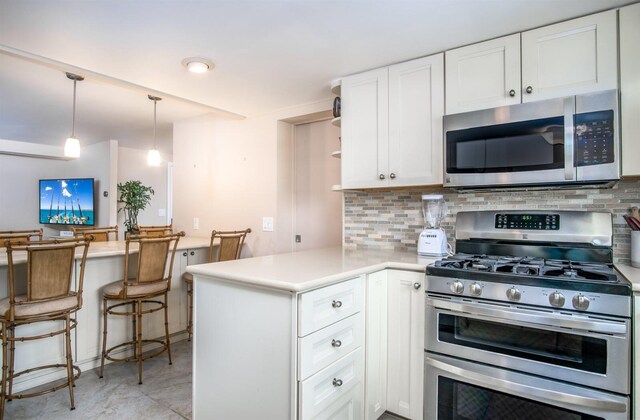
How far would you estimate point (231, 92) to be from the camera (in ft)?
9.37

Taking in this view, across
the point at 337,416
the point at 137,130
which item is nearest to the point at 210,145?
the point at 137,130

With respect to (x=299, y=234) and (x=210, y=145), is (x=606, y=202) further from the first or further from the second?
(x=210, y=145)

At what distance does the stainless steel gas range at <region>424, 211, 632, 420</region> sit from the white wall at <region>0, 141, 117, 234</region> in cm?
566

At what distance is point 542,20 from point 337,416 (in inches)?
85.9

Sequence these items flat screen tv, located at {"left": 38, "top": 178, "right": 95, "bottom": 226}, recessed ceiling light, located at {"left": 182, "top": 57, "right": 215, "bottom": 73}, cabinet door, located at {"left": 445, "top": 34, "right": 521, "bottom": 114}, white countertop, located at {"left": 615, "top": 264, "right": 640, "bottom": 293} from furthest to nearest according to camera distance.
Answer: flat screen tv, located at {"left": 38, "top": 178, "right": 95, "bottom": 226}, recessed ceiling light, located at {"left": 182, "top": 57, "right": 215, "bottom": 73}, cabinet door, located at {"left": 445, "top": 34, "right": 521, "bottom": 114}, white countertop, located at {"left": 615, "top": 264, "right": 640, "bottom": 293}

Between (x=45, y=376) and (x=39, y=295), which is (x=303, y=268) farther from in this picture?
(x=45, y=376)

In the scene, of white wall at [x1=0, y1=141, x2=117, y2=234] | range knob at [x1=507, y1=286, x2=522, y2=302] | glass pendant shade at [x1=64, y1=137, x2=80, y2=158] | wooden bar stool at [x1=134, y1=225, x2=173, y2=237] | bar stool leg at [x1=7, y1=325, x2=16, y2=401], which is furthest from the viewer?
white wall at [x1=0, y1=141, x2=117, y2=234]

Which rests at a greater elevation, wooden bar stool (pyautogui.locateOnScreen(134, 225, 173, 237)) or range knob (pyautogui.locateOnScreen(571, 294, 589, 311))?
wooden bar stool (pyautogui.locateOnScreen(134, 225, 173, 237))

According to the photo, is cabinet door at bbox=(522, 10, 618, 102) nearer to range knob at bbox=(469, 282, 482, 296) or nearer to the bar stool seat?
range knob at bbox=(469, 282, 482, 296)

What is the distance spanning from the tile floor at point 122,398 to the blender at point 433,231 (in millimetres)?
966

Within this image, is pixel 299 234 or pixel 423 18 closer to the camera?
pixel 423 18

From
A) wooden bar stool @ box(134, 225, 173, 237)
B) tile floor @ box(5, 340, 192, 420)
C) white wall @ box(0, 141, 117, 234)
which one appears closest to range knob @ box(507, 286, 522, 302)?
tile floor @ box(5, 340, 192, 420)

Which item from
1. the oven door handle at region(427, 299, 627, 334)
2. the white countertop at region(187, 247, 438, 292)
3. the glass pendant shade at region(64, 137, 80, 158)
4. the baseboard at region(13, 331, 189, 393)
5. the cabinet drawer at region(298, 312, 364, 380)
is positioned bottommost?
the baseboard at region(13, 331, 189, 393)

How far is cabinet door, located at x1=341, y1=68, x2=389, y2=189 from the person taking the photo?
2.33 meters
